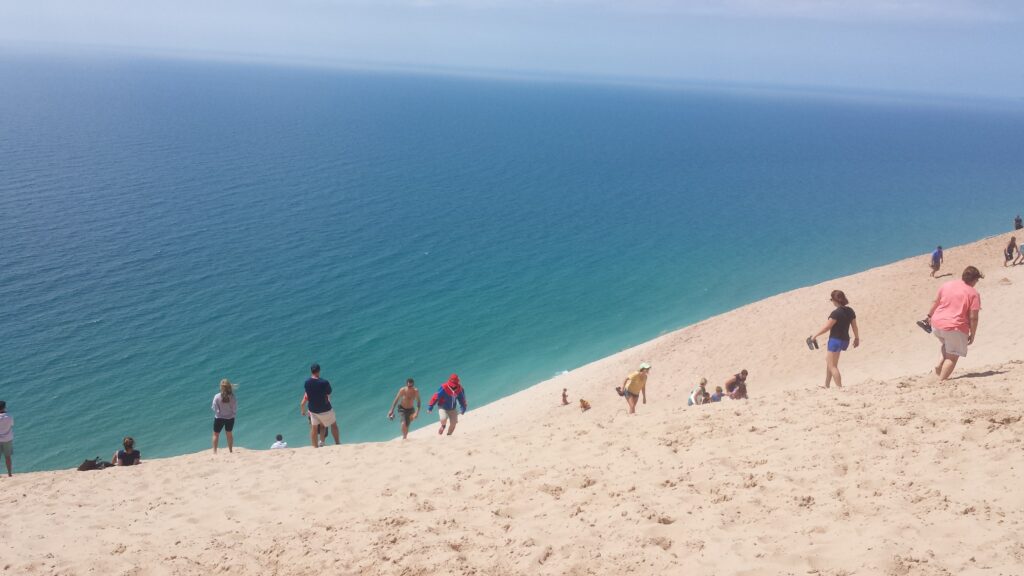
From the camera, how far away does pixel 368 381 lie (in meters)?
26.6

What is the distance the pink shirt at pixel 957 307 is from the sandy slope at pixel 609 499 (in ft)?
2.82

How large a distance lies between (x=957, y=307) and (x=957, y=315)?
120 mm

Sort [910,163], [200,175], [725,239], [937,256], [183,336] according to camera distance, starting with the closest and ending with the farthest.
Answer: [937,256] < [183,336] < [725,239] < [200,175] < [910,163]

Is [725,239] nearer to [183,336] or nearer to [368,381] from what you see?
[368,381]

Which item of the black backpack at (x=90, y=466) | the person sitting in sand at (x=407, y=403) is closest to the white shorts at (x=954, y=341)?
the person sitting in sand at (x=407, y=403)

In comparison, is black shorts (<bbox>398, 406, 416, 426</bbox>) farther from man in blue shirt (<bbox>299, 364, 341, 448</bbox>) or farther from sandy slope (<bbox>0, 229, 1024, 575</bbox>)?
sandy slope (<bbox>0, 229, 1024, 575</bbox>)

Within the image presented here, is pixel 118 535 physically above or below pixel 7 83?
below

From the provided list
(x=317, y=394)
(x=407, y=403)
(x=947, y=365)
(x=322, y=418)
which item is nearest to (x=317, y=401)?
(x=317, y=394)

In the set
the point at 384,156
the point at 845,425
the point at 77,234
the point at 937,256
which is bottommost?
the point at 845,425

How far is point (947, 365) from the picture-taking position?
9.31 meters

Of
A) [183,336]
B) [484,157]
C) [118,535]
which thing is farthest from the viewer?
[484,157]

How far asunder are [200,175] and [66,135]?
27.0m

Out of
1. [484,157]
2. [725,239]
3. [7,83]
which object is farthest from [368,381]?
[7,83]

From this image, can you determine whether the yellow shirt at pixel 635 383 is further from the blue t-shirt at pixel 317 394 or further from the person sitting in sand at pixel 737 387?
the blue t-shirt at pixel 317 394
